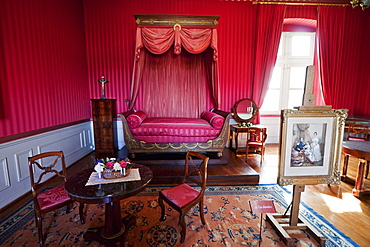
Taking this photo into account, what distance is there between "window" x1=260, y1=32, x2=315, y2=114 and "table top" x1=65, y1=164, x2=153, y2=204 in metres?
4.68

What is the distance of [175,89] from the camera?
182 inches

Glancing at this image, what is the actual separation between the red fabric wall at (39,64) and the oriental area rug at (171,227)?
4.00 feet

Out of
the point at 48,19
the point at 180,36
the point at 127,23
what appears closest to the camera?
the point at 48,19

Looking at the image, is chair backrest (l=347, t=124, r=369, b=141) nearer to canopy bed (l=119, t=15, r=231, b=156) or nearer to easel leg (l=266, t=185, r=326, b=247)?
canopy bed (l=119, t=15, r=231, b=156)

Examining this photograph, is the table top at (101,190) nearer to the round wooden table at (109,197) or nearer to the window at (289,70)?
the round wooden table at (109,197)

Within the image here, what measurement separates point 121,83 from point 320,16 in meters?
5.32

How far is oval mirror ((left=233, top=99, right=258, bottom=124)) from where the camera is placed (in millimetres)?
4750

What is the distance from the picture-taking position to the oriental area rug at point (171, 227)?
1.80m

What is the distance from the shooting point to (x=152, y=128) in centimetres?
352

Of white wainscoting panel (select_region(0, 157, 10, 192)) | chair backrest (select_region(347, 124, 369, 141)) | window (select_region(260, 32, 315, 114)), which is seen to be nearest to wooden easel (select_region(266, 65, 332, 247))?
chair backrest (select_region(347, 124, 369, 141))

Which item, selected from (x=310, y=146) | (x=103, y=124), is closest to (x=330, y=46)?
(x=310, y=146)

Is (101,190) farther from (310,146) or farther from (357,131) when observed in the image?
(357,131)

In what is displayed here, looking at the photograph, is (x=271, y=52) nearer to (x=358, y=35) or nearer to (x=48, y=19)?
(x=358, y=35)

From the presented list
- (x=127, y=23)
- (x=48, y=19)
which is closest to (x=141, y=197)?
(x=48, y=19)
